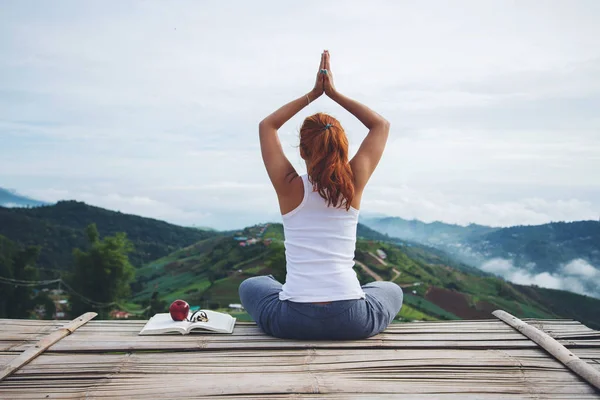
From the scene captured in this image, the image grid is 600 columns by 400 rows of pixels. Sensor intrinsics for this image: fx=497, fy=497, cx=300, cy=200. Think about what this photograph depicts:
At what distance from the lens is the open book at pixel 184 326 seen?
375cm

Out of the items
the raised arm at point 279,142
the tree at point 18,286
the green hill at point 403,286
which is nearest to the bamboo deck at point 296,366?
the raised arm at point 279,142

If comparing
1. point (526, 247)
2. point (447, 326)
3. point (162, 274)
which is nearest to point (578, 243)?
point (526, 247)

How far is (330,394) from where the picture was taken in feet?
8.68

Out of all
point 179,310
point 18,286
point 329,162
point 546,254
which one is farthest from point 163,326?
point 546,254

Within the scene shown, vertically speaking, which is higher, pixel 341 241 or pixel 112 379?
pixel 341 241

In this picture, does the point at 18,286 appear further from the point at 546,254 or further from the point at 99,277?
the point at 546,254

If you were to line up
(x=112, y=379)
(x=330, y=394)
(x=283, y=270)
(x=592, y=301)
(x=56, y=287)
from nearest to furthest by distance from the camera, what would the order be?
1. (x=330, y=394)
2. (x=112, y=379)
3. (x=283, y=270)
4. (x=56, y=287)
5. (x=592, y=301)

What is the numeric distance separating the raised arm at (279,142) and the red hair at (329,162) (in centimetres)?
18

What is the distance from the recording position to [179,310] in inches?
154

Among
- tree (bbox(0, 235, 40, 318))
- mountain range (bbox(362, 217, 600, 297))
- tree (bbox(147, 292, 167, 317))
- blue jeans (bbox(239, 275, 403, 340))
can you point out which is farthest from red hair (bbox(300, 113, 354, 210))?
mountain range (bbox(362, 217, 600, 297))

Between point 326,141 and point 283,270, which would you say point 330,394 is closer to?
point 326,141

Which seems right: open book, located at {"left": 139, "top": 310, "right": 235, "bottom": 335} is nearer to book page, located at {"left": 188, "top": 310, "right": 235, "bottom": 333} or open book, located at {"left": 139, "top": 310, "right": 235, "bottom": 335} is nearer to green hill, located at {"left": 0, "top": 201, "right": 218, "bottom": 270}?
book page, located at {"left": 188, "top": 310, "right": 235, "bottom": 333}

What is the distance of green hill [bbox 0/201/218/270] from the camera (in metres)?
66.8

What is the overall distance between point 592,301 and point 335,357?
68.4 metres
